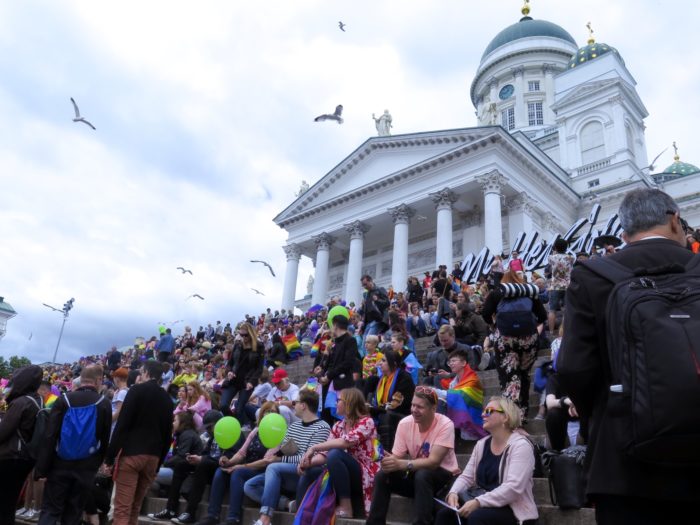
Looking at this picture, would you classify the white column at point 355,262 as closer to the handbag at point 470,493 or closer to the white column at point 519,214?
the white column at point 519,214

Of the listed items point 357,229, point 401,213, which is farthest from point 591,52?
point 357,229

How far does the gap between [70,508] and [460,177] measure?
1074 inches

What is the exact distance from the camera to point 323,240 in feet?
122

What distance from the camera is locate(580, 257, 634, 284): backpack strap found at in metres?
Result: 2.07

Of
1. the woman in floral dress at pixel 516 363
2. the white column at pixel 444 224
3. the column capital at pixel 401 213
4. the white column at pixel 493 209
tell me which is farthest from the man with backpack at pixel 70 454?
the column capital at pixel 401 213

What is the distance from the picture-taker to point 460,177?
30.3 meters

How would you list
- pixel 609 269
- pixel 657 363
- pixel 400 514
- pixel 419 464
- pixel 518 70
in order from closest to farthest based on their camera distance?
pixel 657 363 < pixel 609 269 < pixel 419 464 < pixel 400 514 < pixel 518 70

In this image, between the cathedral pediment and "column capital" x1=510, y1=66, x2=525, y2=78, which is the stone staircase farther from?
"column capital" x1=510, y1=66, x2=525, y2=78

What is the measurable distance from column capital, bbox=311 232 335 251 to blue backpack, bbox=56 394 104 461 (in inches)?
1242

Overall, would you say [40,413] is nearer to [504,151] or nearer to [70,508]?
[70,508]

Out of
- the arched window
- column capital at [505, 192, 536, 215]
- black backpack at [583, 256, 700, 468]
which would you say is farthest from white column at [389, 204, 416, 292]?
black backpack at [583, 256, 700, 468]

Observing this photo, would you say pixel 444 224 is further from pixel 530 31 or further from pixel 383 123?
pixel 530 31

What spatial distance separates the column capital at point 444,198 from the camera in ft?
98.8

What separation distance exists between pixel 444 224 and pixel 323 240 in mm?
10448
